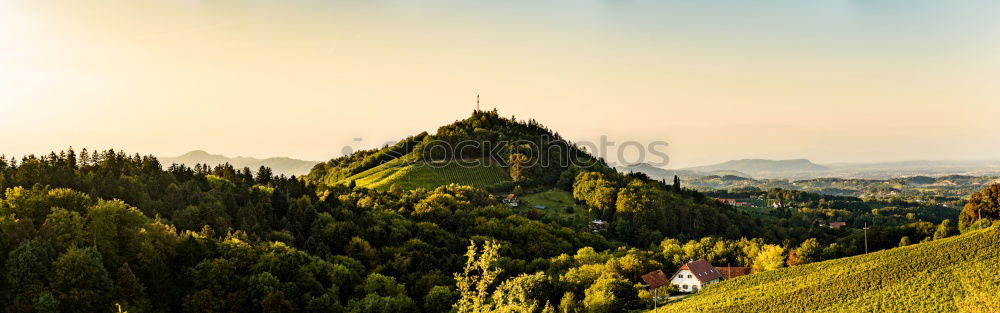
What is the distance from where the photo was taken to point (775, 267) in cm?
7331

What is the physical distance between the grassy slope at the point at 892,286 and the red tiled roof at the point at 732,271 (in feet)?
65.2

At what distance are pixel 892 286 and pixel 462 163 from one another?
5026 inches

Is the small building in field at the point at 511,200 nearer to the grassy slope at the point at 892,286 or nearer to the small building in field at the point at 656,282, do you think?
the small building in field at the point at 656,282

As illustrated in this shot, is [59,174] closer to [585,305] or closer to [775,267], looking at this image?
[585,305]

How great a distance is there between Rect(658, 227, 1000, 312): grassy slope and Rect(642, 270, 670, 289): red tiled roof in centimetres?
A: 1240

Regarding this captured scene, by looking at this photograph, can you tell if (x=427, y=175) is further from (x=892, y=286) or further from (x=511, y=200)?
(x=892, y=286)

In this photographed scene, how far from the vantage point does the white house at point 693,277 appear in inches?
2938

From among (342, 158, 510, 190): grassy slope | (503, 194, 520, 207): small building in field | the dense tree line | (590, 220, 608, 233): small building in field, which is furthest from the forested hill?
the dense tree line

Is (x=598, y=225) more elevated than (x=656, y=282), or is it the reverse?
(x=598, y=225)

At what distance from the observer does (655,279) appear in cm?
7481

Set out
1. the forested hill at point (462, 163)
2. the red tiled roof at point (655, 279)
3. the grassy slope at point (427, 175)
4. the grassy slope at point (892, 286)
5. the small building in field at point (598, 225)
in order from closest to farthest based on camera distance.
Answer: the grassy slope at point (892, 286)
the red tiled roof at point (655, 279)
the small building in field at point (598, 225)
the grassy slope at point (427, 175)
the forested hill at point (462, 163)

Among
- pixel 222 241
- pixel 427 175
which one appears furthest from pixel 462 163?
pixel 222 241

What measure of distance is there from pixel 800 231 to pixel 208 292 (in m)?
133

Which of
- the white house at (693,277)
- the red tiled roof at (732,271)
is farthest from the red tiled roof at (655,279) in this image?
the red tiled roof at (732,271)
